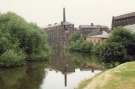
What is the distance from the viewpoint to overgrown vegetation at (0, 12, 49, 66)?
6084 cm

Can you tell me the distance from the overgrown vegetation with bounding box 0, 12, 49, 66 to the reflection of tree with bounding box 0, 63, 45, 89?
3.47m

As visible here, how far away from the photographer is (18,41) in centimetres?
6700

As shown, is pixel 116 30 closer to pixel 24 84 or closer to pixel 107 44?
pixel 107 44

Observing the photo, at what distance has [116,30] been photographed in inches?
2985

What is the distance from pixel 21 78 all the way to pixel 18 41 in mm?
20243

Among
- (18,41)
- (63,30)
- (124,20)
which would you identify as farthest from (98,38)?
(63,30)

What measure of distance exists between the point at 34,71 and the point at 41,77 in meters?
6.50

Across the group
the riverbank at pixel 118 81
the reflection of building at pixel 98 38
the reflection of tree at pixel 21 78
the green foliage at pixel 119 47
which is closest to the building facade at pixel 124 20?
the reflection of building at pixel 98 38

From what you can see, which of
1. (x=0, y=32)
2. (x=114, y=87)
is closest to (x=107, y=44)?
(x=0, y=32)

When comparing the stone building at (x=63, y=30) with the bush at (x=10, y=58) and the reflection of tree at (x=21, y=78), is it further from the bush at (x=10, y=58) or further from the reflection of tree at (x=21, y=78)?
the reflection of tree at (x=21, y=78)

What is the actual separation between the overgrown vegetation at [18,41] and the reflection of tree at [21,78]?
137 inches

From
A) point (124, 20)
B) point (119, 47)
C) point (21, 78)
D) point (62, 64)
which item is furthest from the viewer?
point (124, 20)

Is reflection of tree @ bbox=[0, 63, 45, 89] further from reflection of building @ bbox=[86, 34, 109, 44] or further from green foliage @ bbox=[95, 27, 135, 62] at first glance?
reflection of building @ bbox=[86, 34, 109, 44]

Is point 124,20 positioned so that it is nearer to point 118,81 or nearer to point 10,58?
point 10,58
